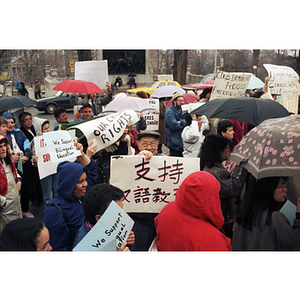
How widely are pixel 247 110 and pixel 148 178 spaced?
151cm

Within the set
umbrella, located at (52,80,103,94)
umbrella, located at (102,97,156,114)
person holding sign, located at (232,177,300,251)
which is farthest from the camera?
umbrella, located at (52,80,103,94)

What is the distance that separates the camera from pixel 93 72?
627cm

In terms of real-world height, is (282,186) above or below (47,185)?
above

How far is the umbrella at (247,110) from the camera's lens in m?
3.37

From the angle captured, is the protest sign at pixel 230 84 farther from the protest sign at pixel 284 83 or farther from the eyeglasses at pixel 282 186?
the eyeglasses at pixel 282 186

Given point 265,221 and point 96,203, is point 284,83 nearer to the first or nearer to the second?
point 265,221

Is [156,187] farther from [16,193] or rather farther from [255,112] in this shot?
[16,193]

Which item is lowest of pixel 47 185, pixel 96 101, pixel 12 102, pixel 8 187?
pixel 47 185

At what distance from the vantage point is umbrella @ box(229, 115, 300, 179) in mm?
2100

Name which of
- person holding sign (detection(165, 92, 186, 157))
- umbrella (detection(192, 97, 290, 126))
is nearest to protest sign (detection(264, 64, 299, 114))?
umbrella (detection(192, 97, 290, 126))

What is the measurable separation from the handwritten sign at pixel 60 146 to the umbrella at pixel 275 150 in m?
1.71

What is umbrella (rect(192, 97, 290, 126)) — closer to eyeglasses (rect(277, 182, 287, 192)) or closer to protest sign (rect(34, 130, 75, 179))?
eyeglasses (rect(277, 182, 287, 192))

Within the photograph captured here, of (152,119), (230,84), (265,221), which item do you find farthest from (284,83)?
(265,221)

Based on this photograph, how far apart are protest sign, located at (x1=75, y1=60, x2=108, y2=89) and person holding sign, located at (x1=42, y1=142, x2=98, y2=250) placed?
404 centimetres
